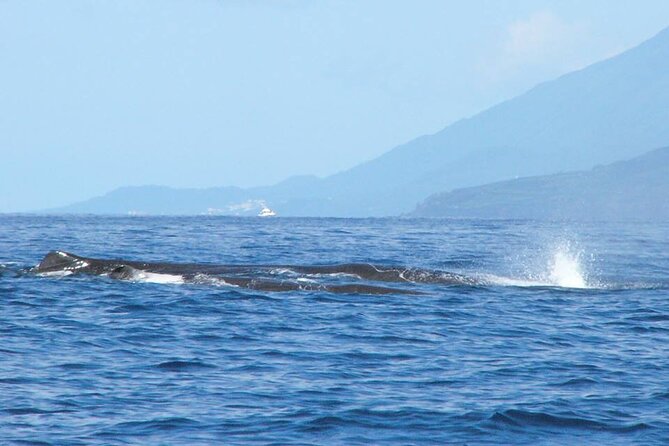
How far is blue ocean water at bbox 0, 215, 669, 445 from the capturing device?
1525 cm

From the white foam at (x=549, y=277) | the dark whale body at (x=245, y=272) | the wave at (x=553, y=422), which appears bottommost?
the wave at (x=553, y=422)

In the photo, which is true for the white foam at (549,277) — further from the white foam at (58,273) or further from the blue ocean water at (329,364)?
the white foam at (58,273)

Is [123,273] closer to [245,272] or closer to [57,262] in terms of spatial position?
[57,262]

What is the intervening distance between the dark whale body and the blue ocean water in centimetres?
103

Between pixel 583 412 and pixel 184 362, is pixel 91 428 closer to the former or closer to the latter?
pixel 184 362

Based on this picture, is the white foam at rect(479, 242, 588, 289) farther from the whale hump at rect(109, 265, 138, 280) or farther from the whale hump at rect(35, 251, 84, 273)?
the whale hump at rect(35, 251, 84, 273)

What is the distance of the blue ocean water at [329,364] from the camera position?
50.0ft

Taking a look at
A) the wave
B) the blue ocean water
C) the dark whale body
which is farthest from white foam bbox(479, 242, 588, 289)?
the wave

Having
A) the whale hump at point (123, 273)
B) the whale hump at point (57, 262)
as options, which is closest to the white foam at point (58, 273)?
the whale hump at point (57, 262)

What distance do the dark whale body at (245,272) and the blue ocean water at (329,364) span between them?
3.37ft

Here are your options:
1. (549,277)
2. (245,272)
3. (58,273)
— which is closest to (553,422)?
(245,272)

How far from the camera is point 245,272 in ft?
110

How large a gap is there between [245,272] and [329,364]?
14.3m

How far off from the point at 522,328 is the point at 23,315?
9843mm
